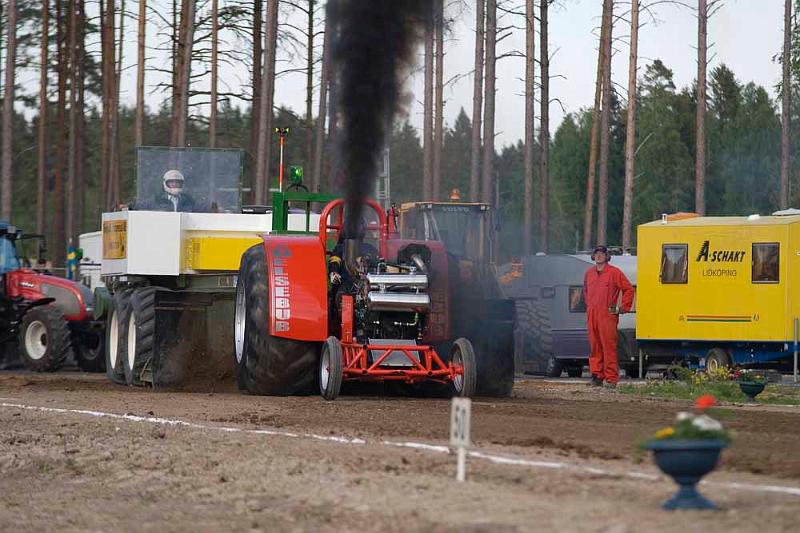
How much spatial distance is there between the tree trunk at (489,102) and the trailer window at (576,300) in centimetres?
990

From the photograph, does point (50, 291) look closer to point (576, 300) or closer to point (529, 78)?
point (576, 300)

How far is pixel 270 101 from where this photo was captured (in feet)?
123

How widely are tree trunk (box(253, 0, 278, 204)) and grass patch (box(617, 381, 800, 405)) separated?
18.5m

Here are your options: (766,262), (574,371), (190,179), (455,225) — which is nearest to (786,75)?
(574,371)

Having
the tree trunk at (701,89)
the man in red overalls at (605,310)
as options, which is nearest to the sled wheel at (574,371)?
the man in red overalls at (605,310)

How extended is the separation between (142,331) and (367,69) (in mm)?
6648

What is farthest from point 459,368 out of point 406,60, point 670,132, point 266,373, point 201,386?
point 670,132

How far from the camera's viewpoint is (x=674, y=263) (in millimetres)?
26219

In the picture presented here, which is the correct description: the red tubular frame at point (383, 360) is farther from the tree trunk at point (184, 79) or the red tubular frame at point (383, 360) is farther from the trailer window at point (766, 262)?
the tree trunk at point (184, 79)

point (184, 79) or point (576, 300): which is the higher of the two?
point (184, 79)

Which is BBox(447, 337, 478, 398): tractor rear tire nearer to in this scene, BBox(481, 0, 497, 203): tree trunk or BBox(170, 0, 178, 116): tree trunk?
BBox(481, 0, 497, 203): tree trunk

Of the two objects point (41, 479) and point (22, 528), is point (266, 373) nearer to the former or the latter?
point (41, 479)

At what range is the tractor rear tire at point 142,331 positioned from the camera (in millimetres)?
19375

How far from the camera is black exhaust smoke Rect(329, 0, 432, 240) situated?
45.8 feet
